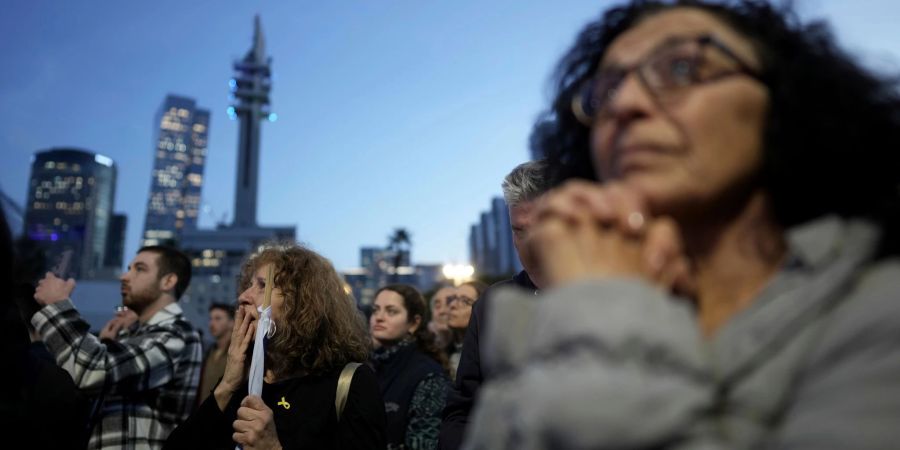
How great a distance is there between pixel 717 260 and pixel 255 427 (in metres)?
2.31

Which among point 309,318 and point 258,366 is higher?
point 309,318

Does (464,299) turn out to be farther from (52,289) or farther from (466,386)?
(52,289)

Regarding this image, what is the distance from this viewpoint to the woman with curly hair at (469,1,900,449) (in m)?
0.81

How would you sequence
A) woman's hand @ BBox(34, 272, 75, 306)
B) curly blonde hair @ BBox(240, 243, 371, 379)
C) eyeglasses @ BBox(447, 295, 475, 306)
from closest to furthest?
curly blonde hair @ BBox(240, 243, 371, 379) → woman's hand @ BBox(34, 272, 75, 306) → eyeglasses @ BBox(447, 295, 475, 306)

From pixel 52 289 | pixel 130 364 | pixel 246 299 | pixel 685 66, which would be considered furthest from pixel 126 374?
pixel 685 66

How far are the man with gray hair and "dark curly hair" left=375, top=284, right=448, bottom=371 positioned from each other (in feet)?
8.39

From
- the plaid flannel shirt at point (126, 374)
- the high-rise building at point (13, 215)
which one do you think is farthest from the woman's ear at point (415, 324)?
the high-rise building at point (13, 215)

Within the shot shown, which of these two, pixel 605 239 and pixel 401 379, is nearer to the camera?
pixel 605 239

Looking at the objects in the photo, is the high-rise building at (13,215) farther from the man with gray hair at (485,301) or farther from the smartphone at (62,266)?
the smartphone at (62,266)

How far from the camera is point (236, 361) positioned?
315 centimetres

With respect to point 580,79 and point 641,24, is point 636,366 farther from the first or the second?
point 580,79

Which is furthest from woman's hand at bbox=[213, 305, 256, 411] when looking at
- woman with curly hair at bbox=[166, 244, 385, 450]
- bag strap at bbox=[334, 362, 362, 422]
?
bag strap at bbox=[334, 362, 362, 422]

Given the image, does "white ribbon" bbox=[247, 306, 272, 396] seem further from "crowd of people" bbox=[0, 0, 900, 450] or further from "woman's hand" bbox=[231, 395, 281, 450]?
"crowd of people" bbox=[0, 0, 900, 450]

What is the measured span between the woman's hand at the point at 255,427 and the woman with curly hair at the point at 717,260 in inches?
75.9
